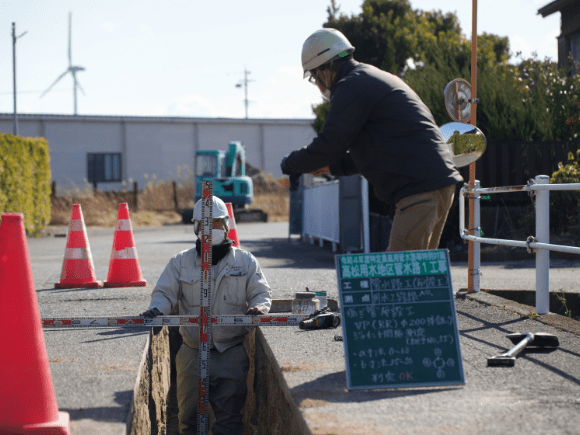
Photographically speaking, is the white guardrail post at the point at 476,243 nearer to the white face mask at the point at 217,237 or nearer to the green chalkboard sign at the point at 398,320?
the white face mask at the point at 217,237

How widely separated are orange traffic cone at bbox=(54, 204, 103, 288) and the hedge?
994 centimetres

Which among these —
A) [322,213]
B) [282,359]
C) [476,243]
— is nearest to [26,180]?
[322,213]

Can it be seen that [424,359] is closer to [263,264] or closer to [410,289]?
[410,289]

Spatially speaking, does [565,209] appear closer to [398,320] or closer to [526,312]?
[526,312]

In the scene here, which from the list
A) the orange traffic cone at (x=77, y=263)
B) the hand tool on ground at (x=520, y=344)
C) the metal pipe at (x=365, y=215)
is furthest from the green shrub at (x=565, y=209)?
the hand tool on ground at (x=520, y=344)

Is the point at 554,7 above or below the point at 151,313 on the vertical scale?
above

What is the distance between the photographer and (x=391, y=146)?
3520mm

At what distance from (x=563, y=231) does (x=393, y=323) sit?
10.2 metres

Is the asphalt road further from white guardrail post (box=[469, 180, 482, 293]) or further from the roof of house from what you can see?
the roof of house

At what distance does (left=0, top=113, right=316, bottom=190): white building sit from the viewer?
37.4 m

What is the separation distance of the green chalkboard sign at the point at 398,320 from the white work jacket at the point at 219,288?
1.26m

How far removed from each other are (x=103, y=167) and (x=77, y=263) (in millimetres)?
31518

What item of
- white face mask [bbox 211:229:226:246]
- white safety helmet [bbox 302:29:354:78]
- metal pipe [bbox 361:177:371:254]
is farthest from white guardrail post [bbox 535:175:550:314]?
metal pipe [bbox 361:177:371:254]

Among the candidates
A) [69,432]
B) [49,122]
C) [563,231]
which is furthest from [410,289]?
[49,122]
